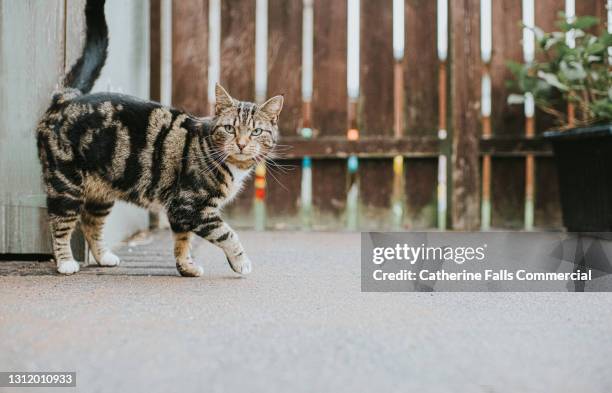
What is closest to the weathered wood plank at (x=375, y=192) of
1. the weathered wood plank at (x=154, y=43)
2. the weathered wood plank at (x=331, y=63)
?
the weathered wood plank at (x=331, y=63)

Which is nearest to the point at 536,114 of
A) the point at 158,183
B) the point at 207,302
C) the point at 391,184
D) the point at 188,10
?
the point at 391,184

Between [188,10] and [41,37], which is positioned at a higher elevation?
[188,10]

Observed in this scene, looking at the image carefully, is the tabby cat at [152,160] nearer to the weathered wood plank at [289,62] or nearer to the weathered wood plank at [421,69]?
the weathered wood plank at [289,62]

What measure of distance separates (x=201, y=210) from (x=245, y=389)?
1.24 m

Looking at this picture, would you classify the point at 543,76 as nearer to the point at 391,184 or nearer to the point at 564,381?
the point at 391,184

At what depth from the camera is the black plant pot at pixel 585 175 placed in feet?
9.91

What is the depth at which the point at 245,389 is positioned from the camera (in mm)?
1057

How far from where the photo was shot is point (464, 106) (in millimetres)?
3602

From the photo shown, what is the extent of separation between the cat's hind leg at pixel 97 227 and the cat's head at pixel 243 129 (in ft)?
1.94

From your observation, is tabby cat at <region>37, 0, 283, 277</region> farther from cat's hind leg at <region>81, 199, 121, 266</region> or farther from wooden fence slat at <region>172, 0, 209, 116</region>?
wooden fence slat at <region>172, 0, 209, 116</region>

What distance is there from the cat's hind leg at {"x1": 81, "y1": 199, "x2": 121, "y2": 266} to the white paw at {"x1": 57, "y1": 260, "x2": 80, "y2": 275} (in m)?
0.18

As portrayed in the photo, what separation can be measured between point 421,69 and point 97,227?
2.26m

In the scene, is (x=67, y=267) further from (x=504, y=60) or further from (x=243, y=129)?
(x=504, y=60)

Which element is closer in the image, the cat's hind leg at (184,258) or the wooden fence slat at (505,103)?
the cat's hind leg at (184,258)
